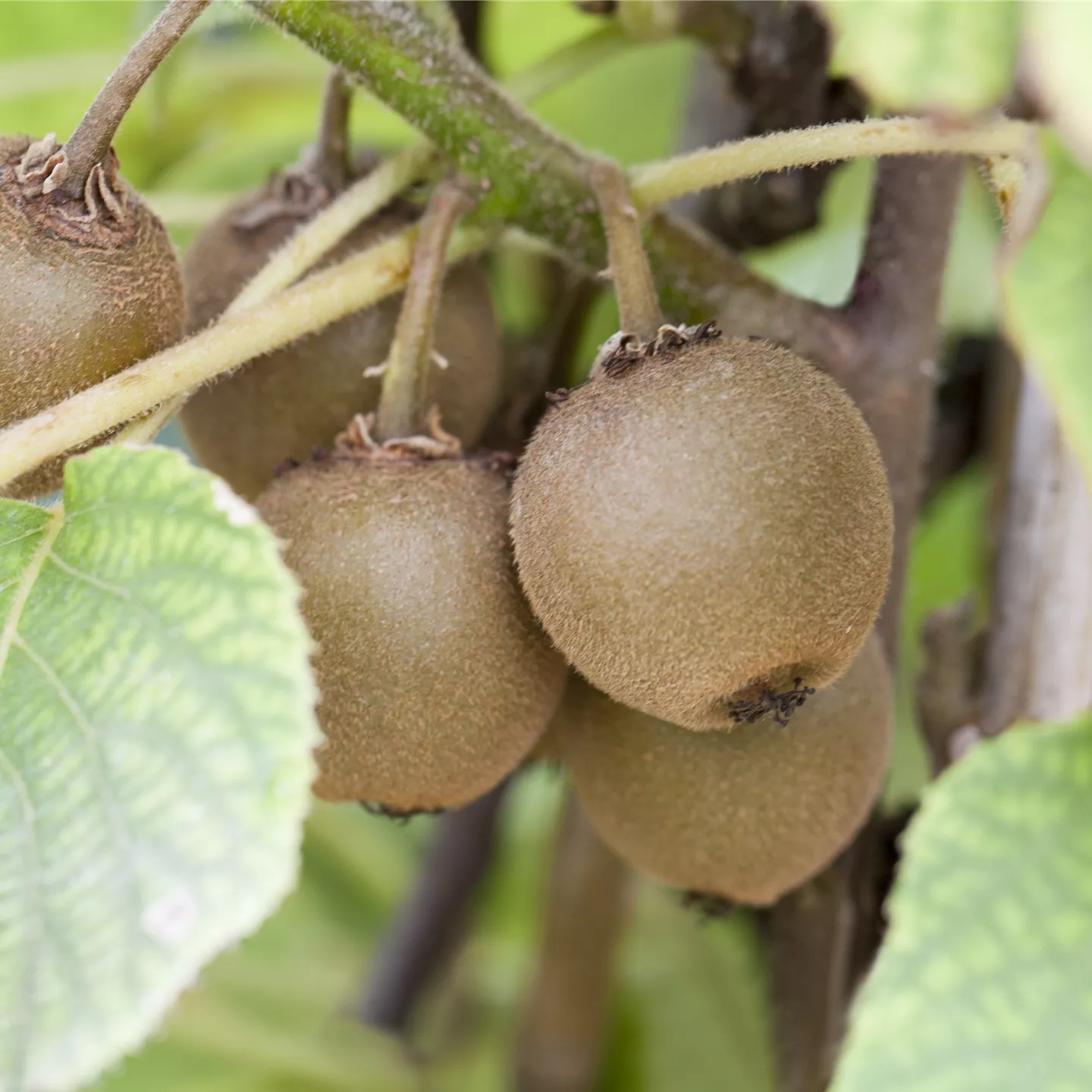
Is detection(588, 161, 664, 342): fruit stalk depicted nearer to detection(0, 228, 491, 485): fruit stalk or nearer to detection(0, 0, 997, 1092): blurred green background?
detection(0, 228, 491, 485): fruit stalk


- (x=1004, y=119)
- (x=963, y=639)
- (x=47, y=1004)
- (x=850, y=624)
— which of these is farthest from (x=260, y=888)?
(x=963, y=639)

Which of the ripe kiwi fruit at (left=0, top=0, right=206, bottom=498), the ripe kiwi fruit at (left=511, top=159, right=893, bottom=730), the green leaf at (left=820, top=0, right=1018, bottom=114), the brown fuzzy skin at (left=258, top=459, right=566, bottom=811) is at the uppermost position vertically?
the green leaf at (left=820, top=0, right=1018, bottom=114)

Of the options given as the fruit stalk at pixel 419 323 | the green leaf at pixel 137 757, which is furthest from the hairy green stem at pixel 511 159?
the green leaf at pixel 137 757

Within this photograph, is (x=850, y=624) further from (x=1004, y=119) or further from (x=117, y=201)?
(x=117, y=201)

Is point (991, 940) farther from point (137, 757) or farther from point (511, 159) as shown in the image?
point (511, 159)

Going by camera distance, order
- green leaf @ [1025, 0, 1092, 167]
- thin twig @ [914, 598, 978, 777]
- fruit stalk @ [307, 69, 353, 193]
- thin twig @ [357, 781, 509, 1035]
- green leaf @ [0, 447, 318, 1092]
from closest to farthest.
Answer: green leaf @ [1025, 0, 1092, 167], green leaf @ [0, 447, 318, 1092], fruit stalk @ [307, 69, 353, 193], thin twig @ [914, 598, 978, 777], thin twig @ [357, 781, 509, 1035]

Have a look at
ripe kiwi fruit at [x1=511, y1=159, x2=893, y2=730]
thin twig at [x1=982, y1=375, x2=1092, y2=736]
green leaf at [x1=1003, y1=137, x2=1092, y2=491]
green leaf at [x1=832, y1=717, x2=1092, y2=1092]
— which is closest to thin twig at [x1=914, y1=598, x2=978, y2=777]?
thin twig at [x1=982, y1=375, x2=1092, y2=736]

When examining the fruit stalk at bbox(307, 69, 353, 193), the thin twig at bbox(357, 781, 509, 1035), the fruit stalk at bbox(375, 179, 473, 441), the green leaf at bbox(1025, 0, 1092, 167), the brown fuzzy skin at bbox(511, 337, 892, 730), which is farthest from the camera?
the thin twig at bbox(357, 781, 509, 1035)
